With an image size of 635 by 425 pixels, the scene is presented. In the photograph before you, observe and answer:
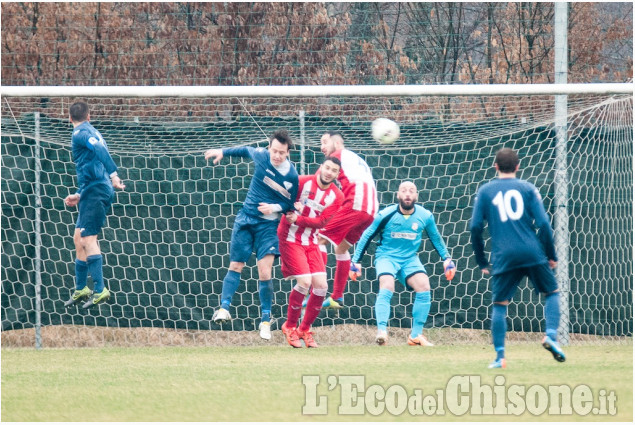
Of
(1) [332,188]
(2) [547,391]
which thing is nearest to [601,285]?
(1) [332,188]

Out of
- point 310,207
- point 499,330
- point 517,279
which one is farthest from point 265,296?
point 517,279

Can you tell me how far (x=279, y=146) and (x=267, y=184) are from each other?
0.35m

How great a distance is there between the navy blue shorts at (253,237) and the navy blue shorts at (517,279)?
2.37 m

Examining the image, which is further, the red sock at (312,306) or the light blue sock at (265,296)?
the light blue sock at (265,296)

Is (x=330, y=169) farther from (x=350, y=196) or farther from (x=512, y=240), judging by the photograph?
(x=512, y=240)

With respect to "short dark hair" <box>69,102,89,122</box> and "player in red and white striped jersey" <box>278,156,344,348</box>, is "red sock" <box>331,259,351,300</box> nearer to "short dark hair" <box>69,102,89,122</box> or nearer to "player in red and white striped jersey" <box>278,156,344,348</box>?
"player in red and white striped jersey" <box>278,156,344,348</box>

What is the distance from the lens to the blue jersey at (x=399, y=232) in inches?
315

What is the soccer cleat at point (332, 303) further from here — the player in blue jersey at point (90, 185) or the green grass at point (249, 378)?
the player in blue jersey at point (90, 185)

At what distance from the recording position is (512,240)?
19.5ft

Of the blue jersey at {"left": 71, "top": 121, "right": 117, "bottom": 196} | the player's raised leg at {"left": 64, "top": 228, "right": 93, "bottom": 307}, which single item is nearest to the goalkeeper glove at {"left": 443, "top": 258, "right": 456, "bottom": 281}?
the blue jersey at {"left": 71, "top": 121, "right": 117, "bottom": 196}

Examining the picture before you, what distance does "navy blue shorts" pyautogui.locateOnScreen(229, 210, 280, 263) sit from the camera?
→ 25.9 ft

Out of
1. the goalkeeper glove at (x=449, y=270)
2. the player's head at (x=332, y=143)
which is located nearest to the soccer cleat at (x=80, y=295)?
the player's head at (x=332, y=143)

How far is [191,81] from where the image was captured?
11516 mm

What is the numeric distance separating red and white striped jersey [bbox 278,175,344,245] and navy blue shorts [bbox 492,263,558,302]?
2087 millimetres
